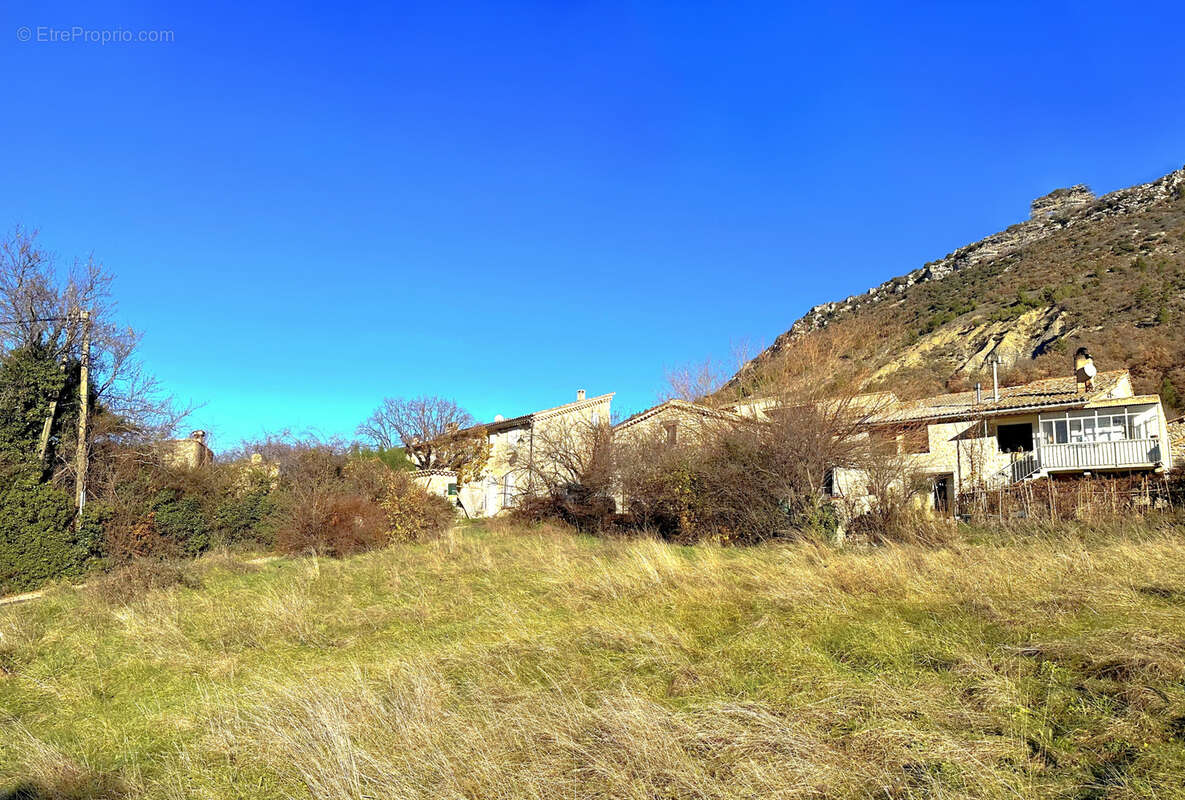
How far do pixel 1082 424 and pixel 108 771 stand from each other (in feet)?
99.6

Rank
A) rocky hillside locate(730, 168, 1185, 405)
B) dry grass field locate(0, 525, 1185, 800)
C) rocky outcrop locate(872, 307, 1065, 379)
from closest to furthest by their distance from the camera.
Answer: dry grass field locate(0, 525, 1185, 800) → rocky hillside locate(730, 168, 1185, 405) → rocky outcrop locate(872, 307, 1065, 379)

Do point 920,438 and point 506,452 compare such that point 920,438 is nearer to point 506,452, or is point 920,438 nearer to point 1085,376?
point 1085,376

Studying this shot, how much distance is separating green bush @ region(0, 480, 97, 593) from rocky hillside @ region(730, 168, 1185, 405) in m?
23.4

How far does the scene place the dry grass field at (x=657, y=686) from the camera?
3523 mm

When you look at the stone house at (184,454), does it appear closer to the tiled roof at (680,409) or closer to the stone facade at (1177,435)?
the tiled roof at (680,409)

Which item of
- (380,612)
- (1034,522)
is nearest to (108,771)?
(380,612)

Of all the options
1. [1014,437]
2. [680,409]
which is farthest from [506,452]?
[1014,437]

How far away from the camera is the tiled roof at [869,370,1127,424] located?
2484 centimetres

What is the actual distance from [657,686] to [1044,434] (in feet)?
87.0

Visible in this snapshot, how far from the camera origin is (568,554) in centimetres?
1190

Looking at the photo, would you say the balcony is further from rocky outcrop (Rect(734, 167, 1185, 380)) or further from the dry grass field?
rocky outcrop (Rect(734, 167, 1185, 380))

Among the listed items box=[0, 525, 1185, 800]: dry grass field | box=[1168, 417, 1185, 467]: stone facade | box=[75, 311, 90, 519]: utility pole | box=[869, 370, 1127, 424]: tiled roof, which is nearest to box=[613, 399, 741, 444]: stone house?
box=[0, 525, 1185, 800]: dry grass field

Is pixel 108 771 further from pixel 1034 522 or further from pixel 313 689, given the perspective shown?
pixel 1034 522

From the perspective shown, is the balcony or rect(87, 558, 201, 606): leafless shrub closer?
rect(87, 558, 201, 606): leafless shrub
